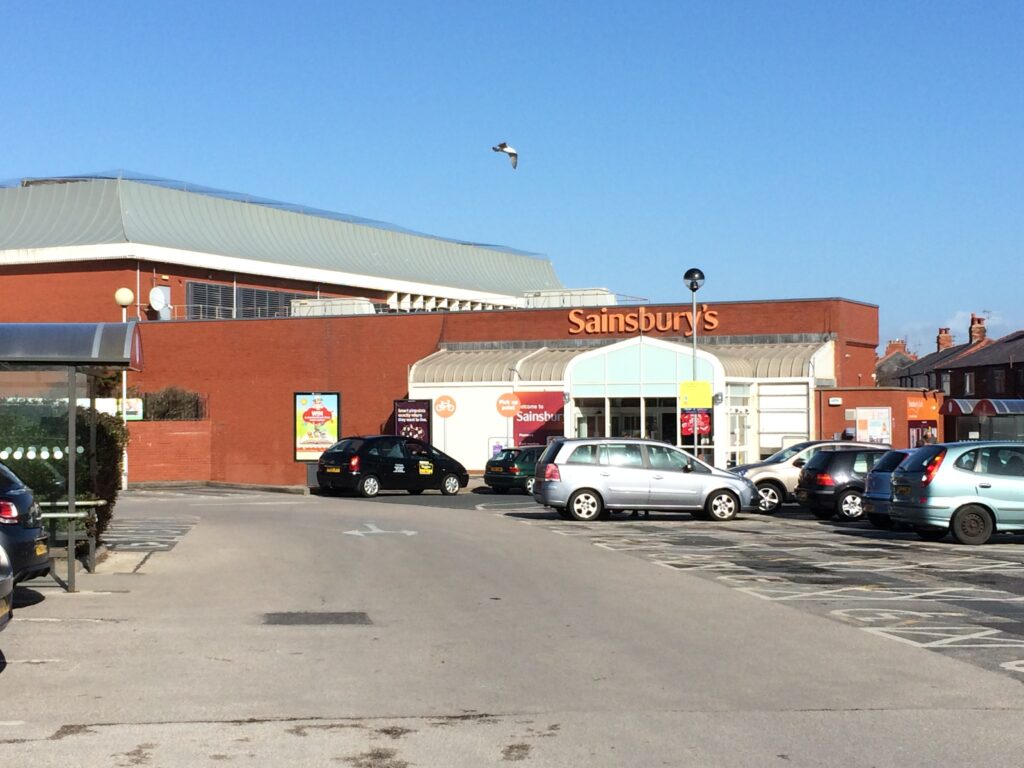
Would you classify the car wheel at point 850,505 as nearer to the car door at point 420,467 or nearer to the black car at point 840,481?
the black car at point 840,481

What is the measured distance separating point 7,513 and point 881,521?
1622 centimetres

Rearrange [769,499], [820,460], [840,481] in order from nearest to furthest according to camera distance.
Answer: [840,481]
[820,460]
[769,499]

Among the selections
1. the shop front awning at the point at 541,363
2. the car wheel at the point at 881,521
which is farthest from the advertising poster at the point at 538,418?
the car wheel at the point at 881,521

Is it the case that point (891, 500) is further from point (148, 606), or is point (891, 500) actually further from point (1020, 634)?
point (148, 606)

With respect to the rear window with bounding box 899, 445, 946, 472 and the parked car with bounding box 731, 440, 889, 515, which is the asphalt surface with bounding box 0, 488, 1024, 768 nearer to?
the rear window with bounding box 899, 445, 946, 472

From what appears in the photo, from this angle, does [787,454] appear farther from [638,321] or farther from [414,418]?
[414,418]

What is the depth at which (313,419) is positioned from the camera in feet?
161

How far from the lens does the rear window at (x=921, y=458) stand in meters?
20.3

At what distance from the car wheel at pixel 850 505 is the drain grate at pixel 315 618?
50.2 feet

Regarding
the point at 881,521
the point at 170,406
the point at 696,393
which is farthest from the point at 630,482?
the point at 170,406

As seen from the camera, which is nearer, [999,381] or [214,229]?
[214,229]

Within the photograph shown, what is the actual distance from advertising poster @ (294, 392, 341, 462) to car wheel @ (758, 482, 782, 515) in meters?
23.4

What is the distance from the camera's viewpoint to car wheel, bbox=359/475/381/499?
36.8 meters

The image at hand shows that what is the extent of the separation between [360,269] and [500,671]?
56489mm
